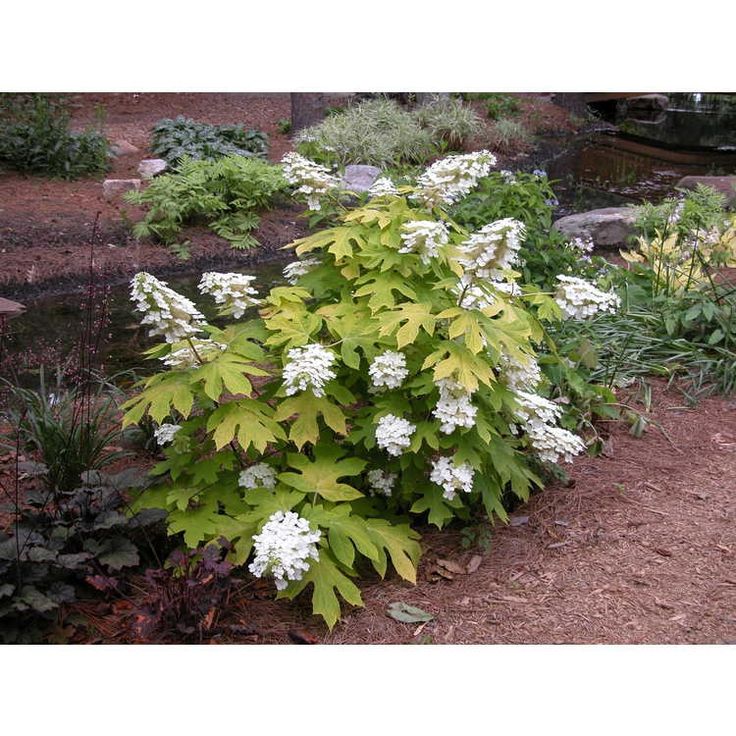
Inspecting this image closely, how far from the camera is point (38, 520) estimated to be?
269 centimetres

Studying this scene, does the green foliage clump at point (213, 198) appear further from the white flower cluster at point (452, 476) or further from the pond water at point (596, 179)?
the white flower cluster at point (452, 476)

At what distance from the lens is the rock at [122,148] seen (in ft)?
25.9

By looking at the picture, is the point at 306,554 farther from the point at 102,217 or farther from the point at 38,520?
the point at 102,217

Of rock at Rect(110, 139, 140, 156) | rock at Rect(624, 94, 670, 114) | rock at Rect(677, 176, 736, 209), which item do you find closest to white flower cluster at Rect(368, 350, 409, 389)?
rock at Rect(624, 94, 670, 114)

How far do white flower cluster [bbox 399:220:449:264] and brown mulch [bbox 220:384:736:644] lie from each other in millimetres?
1025

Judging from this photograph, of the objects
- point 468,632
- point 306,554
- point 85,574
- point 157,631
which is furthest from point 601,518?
point 85,574

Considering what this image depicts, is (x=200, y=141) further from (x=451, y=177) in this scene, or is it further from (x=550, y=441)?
(x=550, y=441)

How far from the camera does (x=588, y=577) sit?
2.77 metres

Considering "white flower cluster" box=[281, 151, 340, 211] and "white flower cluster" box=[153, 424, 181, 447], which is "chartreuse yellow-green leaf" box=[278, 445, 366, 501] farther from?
"white flower cluster" box=[281, 151, 340, 211]

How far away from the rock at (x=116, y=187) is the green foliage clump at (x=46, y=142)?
0.97 feet

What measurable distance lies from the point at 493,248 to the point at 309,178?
85 centimetres

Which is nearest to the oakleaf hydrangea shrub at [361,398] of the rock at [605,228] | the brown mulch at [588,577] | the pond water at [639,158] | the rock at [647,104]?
the brown mulch at [588,577]

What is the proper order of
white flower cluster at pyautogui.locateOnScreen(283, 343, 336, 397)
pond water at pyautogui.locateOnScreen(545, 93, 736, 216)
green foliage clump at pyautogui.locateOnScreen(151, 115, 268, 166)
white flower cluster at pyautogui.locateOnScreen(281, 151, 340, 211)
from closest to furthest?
white flower cluster at pyautogui.locateOnScreen(283, 343, 336, 397), white flower cluster at pyautogui.locateOnScreen(281, 151, 340, 211), pond water at pyautogui.locateOnScreen(545, 93, 736, 216), green foliage clump at pyautogui.locateOnScreen(151, 115, 268, 166)

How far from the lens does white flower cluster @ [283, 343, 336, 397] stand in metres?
2.51
